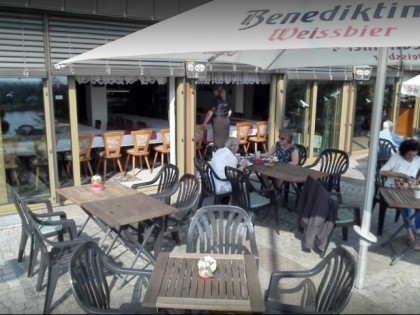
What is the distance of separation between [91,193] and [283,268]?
2.22m

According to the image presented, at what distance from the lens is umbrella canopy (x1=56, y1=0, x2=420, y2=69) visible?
7.50 ft

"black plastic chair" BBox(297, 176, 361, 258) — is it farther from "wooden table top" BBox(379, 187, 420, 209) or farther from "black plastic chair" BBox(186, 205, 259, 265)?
"black plastic chair" BBox(186, 205, 259, 265)

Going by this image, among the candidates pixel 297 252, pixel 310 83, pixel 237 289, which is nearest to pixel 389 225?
pixel 297 252

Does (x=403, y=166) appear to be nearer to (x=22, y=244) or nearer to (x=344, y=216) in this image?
(x=344, y=216)

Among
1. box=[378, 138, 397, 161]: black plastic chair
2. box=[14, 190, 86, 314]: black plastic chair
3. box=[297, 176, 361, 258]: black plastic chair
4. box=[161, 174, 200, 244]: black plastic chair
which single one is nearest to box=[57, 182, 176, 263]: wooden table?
box=[14, 190, 86, 314]: black plastic chair

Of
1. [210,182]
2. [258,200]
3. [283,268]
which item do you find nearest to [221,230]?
[283,268]

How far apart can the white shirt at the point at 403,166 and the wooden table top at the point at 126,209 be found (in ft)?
9.69

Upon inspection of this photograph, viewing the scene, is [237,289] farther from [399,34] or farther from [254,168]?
[254,168]

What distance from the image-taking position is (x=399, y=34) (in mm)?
2223

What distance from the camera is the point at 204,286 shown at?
248 cm

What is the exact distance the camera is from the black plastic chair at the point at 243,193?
4.71 meters

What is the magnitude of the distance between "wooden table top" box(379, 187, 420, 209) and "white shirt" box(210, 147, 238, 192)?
1.83 m

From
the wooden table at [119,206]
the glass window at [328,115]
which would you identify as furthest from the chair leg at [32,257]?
the glass window at [328,115]

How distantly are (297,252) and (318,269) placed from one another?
6.10 feet
